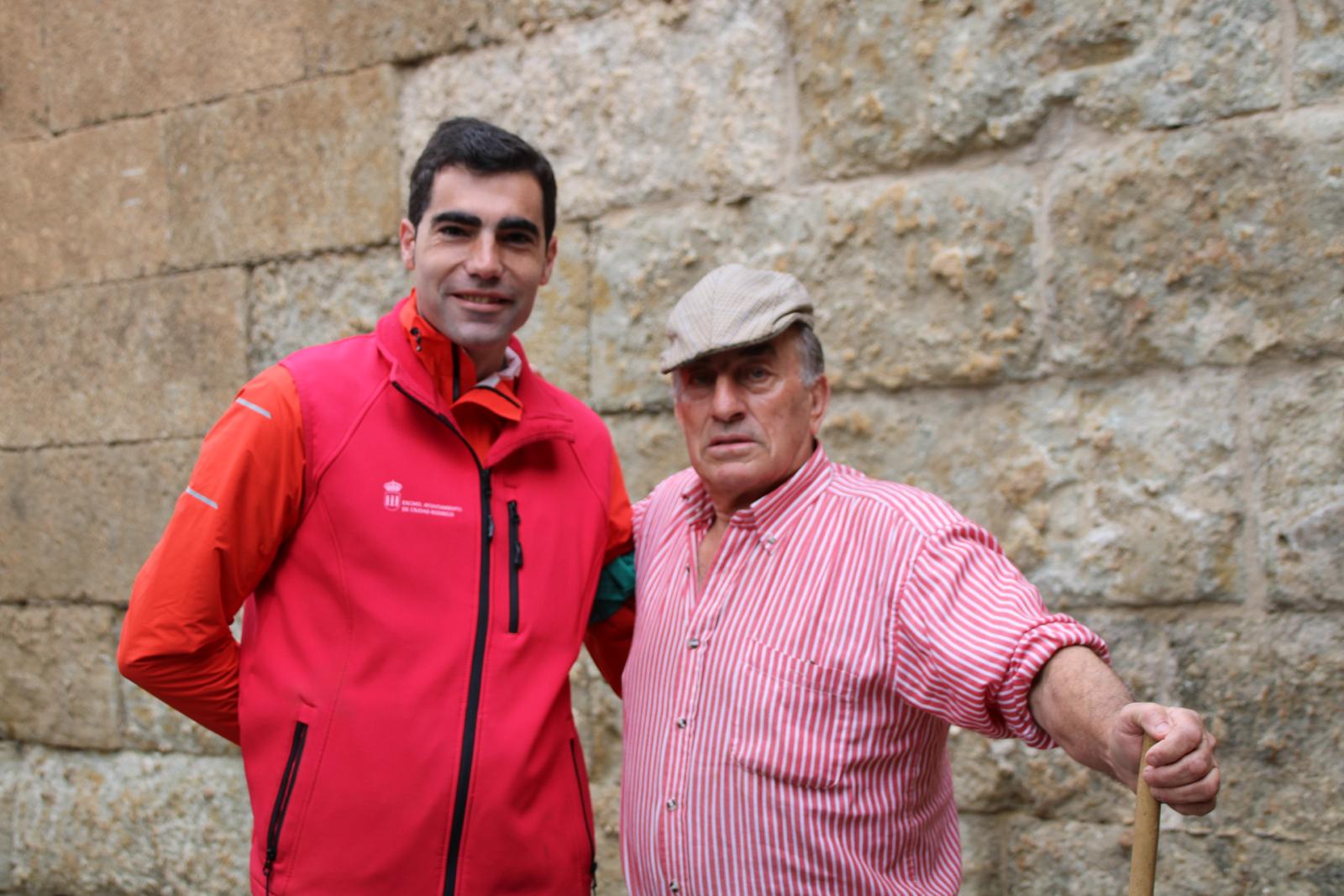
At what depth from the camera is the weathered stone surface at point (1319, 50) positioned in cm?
248

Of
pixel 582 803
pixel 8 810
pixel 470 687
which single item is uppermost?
pixel 470 687

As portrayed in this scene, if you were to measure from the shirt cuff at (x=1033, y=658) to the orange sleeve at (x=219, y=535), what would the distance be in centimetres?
121

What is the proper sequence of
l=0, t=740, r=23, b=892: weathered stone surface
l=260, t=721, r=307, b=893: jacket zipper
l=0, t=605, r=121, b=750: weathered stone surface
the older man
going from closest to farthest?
the older man → l=260, t=721, r=307, b=893: jacket zipper → l=0, t=605, r=121, b=750: weathered stone surface → l=0, t=740, r=23, b=892: weathered stone surface

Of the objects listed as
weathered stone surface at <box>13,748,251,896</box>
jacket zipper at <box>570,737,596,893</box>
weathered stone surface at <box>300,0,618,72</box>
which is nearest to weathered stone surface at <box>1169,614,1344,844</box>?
jacket zipper at <box>570,737,596,893</box>

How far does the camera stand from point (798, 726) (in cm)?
190

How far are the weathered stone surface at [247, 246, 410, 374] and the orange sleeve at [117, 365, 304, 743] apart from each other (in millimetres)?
1516

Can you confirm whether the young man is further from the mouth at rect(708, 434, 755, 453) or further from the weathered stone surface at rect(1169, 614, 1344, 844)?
the weathered stone surface at rect(1169, 614, 1344, 844)

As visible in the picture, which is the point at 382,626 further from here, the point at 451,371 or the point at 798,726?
the point at 798,726

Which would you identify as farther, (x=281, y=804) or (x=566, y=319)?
(x=566, y=319)

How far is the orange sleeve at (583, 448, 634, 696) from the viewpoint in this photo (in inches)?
96.0

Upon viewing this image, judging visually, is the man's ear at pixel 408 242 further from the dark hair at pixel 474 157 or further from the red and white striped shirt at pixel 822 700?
the red and white striped shirt at pixel 822 700

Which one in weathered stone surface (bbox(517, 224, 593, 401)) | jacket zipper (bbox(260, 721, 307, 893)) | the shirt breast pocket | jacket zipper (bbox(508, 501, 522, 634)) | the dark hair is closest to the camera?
the shirt breast pocket

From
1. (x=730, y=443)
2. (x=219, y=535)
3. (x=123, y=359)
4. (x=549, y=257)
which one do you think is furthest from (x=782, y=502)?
(x=123, y=359)

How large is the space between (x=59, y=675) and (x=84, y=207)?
1566 mm
